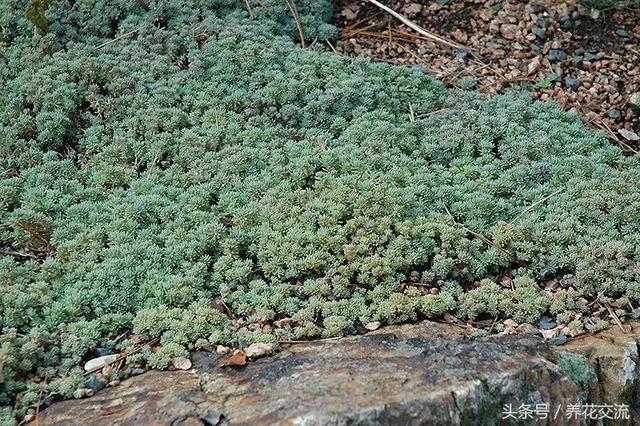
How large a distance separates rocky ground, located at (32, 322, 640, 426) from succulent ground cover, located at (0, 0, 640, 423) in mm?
188

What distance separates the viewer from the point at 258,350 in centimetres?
353

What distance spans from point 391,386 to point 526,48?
3849mm

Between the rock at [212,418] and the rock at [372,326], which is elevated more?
the rock at [212,418]

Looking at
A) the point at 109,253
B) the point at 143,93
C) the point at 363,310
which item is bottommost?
the point at 363,310

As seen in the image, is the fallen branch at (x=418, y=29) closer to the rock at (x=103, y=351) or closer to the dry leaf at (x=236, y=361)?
the dry leaf at (x=236, y=361)

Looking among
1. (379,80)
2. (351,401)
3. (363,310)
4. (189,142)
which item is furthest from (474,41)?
(351,401)

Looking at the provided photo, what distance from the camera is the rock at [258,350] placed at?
351cm

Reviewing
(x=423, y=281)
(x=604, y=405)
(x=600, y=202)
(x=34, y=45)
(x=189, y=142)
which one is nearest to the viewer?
(x=604, y=405)

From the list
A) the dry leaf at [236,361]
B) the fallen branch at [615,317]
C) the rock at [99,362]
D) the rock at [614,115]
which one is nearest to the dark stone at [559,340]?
the fallen branch at [615,317]

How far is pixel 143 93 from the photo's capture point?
16.4 ft

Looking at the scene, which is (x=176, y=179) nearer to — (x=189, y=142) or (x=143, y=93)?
(x=189, y=142)

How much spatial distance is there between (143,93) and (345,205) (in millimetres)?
1685

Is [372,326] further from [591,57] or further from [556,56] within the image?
Answer: [591,57]

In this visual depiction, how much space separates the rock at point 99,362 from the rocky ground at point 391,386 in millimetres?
151
